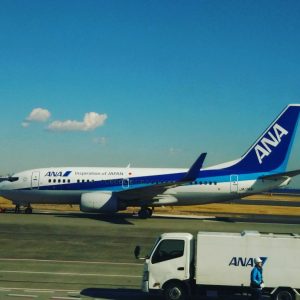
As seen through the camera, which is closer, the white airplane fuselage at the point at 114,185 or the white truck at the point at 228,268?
the white truck at the point at 228,268

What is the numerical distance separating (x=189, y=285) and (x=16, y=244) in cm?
1500

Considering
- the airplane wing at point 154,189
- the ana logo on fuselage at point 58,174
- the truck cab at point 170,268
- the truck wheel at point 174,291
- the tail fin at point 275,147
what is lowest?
the truck wheel at point 174,291

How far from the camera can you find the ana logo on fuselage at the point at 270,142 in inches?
1586

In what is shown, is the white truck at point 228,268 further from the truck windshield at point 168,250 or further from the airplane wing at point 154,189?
the airplane wing at point 154,189

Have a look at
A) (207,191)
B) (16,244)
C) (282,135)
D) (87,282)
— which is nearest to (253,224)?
(207,191)

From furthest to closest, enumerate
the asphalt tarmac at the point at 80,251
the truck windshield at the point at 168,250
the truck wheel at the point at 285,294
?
1. the asphalt tarmac at the point at 80,251
2. the truck windshield at the point at 168,250
3. the truck wheel at the point at 285,294

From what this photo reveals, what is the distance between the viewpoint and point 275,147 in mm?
40344

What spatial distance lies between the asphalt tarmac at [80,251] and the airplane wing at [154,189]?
2.19m

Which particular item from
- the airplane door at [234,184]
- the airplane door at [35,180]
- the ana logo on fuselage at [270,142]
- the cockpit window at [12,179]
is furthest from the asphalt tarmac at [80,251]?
the ana logo on fuselage at [270,142]

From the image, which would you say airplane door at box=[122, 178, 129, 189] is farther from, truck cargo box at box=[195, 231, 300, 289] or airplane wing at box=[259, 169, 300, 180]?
truck cargo box at box=[195, 231, 300, 289]

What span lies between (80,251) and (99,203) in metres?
14.0

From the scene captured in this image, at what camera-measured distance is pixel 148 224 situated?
3550 centimetres

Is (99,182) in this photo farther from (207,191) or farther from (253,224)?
(253,224)

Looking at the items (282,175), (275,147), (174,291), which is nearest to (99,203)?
(282,175)
